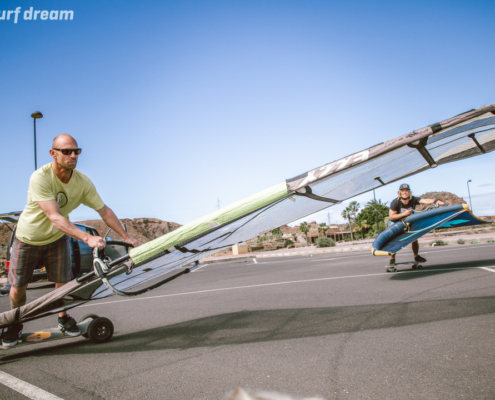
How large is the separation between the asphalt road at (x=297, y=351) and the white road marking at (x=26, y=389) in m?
0.04

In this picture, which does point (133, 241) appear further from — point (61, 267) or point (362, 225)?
point (362, 225)

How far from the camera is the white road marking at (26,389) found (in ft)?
6.90

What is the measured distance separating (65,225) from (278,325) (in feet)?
7.27

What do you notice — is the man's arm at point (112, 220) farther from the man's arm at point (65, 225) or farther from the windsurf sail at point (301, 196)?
the man's arm at point (65, 225)

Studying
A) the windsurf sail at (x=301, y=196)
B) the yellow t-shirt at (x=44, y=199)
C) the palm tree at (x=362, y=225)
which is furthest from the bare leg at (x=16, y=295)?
the palm tree at (x=362, y=225)

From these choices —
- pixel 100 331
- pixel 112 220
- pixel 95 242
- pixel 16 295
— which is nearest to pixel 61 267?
pixel 16 295

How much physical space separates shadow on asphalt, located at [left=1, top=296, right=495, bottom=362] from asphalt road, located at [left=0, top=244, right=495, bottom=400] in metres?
0.01

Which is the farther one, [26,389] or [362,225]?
[362,225]

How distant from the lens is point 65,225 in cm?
282

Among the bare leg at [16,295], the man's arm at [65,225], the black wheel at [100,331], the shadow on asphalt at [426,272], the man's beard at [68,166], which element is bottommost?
the shadow on asphalt at [426,272]

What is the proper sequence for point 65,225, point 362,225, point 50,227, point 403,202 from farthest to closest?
point 362,225, point 403,202, point 50,227, point 65,225

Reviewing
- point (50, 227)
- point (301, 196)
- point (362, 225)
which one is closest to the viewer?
point (301, 196)

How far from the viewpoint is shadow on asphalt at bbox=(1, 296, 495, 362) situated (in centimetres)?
310

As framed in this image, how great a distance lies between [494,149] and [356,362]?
3.49 m
